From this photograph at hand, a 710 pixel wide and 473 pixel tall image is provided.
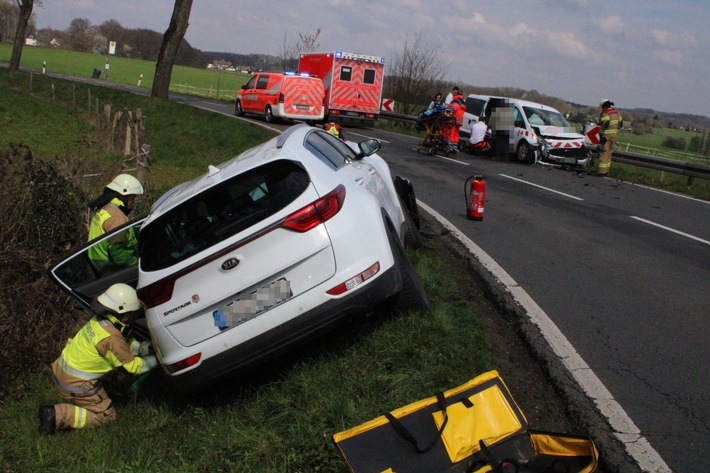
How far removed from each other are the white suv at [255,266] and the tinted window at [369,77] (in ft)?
78.1

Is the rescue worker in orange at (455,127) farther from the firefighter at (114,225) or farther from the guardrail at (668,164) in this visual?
the firefighter at (114,225)

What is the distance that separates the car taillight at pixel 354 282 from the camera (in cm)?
421

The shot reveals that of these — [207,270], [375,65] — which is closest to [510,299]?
[207,270]

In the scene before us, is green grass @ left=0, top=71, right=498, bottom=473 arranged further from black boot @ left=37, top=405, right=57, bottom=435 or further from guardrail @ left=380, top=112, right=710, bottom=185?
guardrail @ left=380, top=112, right=710, bottom=185

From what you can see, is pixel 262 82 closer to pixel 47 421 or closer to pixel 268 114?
pixel 268 114

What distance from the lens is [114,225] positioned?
608cm

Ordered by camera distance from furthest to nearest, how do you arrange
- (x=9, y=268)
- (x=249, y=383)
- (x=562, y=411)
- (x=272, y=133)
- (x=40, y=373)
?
(x=272, y=133)
(x=9, y=268)
(x=40, y=373)
(x=249, y=383)
(x=562, y=411)

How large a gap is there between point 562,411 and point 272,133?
16136 millimetres

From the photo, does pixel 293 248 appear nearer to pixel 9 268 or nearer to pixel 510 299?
pixel 510 299

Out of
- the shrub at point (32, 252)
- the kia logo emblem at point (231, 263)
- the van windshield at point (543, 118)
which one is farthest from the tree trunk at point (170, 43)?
the kia logo emblem at point (231, 263)

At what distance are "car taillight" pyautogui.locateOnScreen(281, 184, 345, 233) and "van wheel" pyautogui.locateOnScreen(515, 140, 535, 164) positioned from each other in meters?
14.4

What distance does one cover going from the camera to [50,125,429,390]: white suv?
4129mm

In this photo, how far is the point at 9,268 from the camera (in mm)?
5934

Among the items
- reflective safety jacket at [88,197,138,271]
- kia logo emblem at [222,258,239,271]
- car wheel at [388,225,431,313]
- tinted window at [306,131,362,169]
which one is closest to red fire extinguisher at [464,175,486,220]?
tinted window at [306,131,362,169]
